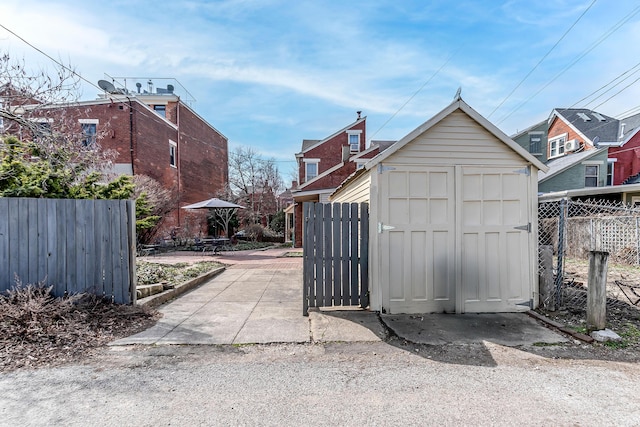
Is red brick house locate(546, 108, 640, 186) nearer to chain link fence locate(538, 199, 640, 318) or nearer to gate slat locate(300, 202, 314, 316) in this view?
chain link fence locate(538, 199, 640, 318)

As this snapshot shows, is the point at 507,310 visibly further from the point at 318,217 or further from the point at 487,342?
the point at 318,217

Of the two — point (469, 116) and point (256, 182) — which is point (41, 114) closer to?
point (469, 116)

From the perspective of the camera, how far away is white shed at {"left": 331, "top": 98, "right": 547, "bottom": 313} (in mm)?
5117

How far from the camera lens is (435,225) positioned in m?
5.16

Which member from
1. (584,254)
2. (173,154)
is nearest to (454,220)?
(584,254)

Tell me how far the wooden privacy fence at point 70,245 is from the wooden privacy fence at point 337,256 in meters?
2.90

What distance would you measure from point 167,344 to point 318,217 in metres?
2.67

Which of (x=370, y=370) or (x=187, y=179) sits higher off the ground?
(x=187, y=179)

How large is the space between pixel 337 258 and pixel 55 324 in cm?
388

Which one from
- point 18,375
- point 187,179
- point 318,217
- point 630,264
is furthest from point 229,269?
point 187,179

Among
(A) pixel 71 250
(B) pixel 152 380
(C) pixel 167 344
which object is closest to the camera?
(B) pixel 152 380

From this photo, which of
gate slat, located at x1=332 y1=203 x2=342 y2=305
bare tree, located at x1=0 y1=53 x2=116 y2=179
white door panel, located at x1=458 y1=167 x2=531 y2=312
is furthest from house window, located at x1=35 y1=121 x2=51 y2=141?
white door panel, located at x1=458 y1=167 x2=531 y2=312

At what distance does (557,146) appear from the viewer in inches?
934

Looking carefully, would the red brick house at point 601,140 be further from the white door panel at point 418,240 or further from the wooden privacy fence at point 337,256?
the wooden privacy fence at point 337,256
